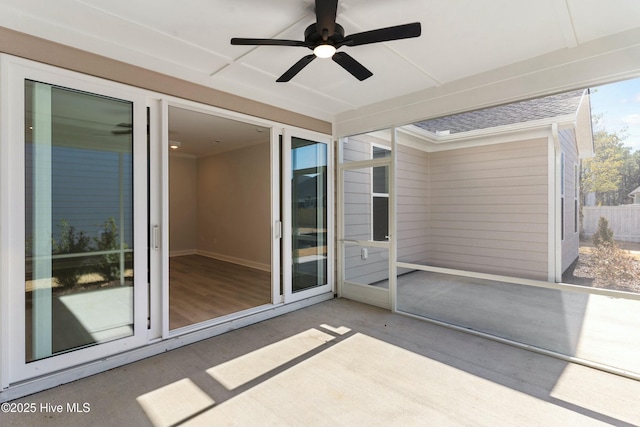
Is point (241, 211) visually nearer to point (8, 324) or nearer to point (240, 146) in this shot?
point (240, 146)

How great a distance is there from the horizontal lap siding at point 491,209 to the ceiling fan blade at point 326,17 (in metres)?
4.55

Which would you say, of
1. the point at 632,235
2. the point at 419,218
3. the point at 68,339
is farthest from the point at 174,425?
the point at 419,218

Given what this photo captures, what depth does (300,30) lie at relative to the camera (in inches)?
96.3

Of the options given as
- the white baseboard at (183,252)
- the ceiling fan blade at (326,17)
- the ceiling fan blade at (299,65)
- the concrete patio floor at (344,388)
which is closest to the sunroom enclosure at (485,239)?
the concrete patio floor at (344,388)

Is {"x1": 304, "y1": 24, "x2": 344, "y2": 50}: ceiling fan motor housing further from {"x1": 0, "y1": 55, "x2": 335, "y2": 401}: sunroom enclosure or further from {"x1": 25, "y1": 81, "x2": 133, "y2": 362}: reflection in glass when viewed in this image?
{"x1": 25, "y1": 81, "x2": 133, "y2": 362}: reflection in glass

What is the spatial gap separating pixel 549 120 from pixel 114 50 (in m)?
5.67

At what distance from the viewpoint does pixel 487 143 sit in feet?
18.2

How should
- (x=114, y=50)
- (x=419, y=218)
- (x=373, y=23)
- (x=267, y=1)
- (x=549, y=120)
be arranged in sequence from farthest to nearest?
(x=419, y=218)
(x=549, y=120)
(x=114, y=50)
(x=373, y=23)
(x=267, y=1)

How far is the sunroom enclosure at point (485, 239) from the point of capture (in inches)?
130

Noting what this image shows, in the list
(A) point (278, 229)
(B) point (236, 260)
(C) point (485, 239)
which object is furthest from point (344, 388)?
(B) point (236, 260)

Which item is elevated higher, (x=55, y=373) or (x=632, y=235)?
(x=632, y=235)

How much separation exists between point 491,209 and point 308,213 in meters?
3.51

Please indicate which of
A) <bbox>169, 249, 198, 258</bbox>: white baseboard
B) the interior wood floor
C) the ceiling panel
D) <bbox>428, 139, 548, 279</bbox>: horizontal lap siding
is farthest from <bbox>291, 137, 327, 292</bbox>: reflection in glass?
<bbox>169, 249, 198, 258</bbox>: white baseboard

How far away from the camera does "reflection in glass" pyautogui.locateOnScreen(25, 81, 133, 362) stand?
7.54 feet
